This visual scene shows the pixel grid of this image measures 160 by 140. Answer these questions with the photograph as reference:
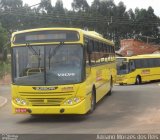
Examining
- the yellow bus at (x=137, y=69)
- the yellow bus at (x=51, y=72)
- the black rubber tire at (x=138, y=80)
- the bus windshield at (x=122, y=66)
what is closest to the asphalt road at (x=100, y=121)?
the yellow bus at (x=51, y=72)

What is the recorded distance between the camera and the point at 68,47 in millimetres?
15672

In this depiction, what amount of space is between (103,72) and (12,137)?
9221 millimetres

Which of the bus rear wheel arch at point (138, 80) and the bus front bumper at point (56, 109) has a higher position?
the bus front bumper at point (56, 109)

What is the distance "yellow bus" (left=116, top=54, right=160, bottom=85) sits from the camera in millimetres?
40188

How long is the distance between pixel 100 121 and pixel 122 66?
2555 centimetres

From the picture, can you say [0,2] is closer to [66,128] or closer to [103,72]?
[103,72]

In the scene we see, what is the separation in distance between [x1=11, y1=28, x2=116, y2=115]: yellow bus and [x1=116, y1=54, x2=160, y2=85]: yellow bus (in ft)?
78.4

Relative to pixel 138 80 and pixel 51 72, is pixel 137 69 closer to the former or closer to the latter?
pixel 138 80

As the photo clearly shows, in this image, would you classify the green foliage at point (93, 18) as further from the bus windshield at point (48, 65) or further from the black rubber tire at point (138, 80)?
the bus windshield at point (48, 65)

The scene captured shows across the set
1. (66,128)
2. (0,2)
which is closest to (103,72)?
(66,128)

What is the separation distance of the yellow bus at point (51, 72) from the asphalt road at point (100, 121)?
0.47 meters

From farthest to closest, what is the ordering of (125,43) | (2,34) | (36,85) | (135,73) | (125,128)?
(125,43), (2,34), (135,73), (36,85), (125,128)

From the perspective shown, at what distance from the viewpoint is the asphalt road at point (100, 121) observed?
13.4m

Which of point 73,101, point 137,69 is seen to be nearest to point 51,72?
point 73,101
